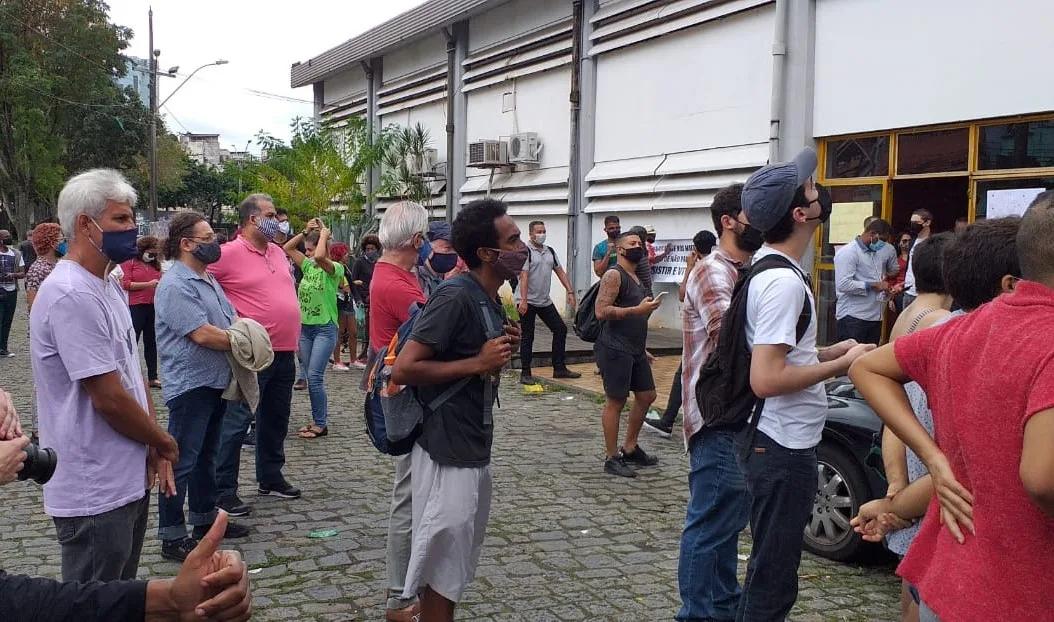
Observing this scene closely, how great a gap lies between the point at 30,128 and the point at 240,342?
39.5 meters

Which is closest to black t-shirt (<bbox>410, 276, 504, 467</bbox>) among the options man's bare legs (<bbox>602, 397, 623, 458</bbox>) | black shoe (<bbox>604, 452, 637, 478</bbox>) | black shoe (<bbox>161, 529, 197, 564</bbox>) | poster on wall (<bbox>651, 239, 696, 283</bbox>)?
black shoe (<bbox>161, 529, 197, 564</bbox>)

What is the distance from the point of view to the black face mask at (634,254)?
25.3 ft

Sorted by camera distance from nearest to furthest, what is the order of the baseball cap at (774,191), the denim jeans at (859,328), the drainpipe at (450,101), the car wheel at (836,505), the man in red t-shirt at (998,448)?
the man in red t-shirt at (998,448) < the baseball cap at (774,191) < the car wheel at (836,505) < the denim jeans at (859,328) < the drainpipe at (450,101)

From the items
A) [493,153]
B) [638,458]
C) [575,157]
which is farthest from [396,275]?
[493,153]

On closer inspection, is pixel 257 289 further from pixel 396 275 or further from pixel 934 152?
pixel 934 152

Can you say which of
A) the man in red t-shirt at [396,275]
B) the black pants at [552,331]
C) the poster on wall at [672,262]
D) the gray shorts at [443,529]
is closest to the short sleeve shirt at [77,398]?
the gray shorts at [443,529]

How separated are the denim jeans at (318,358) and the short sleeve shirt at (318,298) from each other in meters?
0.08

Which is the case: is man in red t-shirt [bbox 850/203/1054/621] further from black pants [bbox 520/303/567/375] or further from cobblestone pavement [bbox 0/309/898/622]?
black pants [bbox 520/303/567/375]

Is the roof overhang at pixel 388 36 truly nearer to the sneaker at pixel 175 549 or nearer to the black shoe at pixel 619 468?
the black shoe at pixel 619 468

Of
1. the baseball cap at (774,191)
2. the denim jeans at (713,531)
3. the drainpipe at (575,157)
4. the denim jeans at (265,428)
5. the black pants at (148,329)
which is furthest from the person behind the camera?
the drainpipe at (575,157)

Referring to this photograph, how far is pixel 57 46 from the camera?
4091 centimetres

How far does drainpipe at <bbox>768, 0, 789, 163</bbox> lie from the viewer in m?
13.2

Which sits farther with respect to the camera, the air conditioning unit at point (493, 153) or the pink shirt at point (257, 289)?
the air conditioning unit at point (493, 153)

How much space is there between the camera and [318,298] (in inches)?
355
